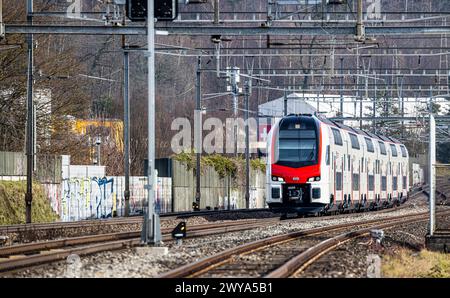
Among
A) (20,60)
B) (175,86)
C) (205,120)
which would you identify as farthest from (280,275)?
(175,86)

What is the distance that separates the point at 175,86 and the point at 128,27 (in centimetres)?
8090

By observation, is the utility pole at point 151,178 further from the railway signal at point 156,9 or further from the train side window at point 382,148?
the train side window at point 382,148

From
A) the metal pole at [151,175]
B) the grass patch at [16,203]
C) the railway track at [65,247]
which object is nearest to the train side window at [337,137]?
the railway track at [65,247]

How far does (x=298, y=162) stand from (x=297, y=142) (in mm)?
668

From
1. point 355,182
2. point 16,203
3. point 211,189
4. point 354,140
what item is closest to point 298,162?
point 354,140

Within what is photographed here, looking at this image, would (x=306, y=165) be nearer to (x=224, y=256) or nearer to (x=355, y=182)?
(x=355, y=182)

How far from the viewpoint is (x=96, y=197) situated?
160 feet

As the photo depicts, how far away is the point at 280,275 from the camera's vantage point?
15289 millimetres

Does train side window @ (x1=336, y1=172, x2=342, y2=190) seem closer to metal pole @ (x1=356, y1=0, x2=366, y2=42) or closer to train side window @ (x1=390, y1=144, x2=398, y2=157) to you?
metal pole @ (x1=356, y1=0, x2=366, y2=42)

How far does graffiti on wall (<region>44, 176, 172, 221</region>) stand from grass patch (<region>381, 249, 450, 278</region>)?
992 inches

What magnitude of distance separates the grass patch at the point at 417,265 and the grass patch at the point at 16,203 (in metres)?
20.6

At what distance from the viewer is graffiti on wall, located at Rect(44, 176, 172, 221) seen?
44875mm

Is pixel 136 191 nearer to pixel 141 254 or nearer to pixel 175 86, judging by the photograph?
pixel 141 254
